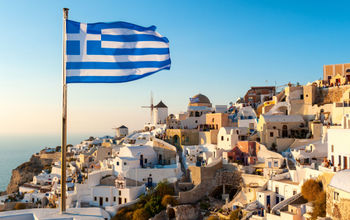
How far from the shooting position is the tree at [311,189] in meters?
18.2

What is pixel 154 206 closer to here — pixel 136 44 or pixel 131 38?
pixel 136 44

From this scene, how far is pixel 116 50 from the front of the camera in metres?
7.95

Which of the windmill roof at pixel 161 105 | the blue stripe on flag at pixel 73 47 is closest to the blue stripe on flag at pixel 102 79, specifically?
the blue stripe on flag at pixel 73 47

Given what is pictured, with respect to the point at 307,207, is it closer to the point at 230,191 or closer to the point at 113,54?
the point at 230,191

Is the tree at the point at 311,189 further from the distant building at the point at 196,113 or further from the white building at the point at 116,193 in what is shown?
the distant building at the point at 196,113

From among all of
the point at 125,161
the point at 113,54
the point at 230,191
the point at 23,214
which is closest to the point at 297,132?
the point at 230,191

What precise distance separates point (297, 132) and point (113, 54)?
999 inches

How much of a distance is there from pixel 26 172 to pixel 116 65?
165 feet

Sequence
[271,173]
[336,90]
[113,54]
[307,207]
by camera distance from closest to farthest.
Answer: [113,54] → [307,207] → [271,173] → [336,90]

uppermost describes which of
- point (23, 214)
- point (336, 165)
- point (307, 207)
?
point (23, 214)

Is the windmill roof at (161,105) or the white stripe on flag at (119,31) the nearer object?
the white stripe on flag at (119,31)

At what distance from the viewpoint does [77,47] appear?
281 inches

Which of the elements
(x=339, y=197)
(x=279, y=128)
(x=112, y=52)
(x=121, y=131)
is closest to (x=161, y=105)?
(x=121, y=131)

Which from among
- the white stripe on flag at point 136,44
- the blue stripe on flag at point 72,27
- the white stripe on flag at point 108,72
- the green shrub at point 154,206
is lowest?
the green shrub at point 154,206
